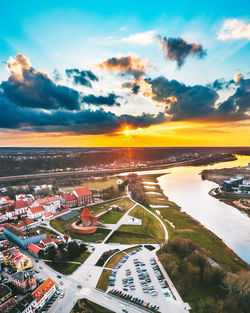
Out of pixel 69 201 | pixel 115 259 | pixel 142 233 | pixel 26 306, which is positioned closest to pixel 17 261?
pixel 26 306

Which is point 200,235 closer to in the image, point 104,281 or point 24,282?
point 104,281

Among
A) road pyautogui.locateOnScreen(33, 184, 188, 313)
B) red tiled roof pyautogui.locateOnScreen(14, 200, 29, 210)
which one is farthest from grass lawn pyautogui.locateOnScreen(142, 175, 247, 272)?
red tiled roof pyautogui.locateOnScreen(14, 200, 29, 210)

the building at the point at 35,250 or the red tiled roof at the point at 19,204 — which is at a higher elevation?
the red tiled roof at the point at 19,204

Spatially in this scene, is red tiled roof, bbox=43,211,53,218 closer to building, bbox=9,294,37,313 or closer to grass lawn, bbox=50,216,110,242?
grass lawn, bbox=50,216,110,242

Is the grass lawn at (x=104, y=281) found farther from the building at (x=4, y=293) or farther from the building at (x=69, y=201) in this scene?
the building at (x=69, y=201)

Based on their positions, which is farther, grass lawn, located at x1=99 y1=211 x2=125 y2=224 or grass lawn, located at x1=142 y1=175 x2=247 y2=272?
grass lawn, located at x1=99 y1=211 x2=125 y2=224

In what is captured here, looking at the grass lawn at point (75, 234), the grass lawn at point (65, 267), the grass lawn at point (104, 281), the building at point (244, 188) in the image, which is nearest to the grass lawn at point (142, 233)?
the grass lawn at point (75, 234)
